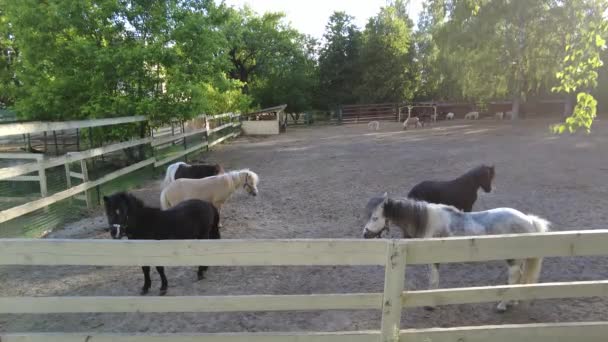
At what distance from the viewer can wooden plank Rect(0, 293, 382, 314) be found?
217 centimetres

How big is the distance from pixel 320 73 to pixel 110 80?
31447 millimetres

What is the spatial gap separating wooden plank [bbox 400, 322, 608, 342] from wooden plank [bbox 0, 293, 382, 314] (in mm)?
477

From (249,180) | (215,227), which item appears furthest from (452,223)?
(249,180)

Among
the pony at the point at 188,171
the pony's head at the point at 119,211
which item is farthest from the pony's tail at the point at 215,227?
the pony at the point at 188,171

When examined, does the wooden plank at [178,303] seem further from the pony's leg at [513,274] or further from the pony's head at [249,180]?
the pony's head at [249,180]

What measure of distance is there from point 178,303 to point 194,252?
0.38 m

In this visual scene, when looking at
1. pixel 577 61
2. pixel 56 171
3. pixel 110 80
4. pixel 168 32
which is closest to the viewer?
pixel 577 61

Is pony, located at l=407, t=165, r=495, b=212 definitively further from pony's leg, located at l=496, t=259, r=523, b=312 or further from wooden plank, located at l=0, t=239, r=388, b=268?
wooden plank, located at l=0, t=239, r=388, b=268

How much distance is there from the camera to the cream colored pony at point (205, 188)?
580 cm

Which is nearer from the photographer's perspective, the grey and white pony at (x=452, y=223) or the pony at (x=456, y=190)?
the grey and white pony at (x=452, y=223)

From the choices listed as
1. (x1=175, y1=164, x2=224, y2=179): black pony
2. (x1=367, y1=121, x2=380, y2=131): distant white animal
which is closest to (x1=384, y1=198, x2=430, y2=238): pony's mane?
(x1=175, y1=164, x2=224, y2=179): black pony

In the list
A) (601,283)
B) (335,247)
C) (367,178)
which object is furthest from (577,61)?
(367,178)

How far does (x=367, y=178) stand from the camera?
1001 cm

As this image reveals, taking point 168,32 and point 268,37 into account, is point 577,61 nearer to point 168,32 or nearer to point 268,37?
point 168,32
